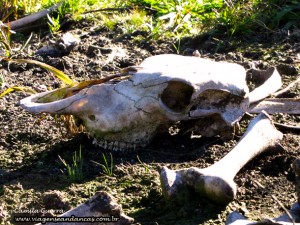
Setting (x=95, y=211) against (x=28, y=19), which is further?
(x=28, y=19)

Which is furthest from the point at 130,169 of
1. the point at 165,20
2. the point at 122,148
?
the point at 165,20

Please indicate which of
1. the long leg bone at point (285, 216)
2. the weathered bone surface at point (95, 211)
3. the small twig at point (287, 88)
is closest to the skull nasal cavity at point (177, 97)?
the small twig at point (287, 88)

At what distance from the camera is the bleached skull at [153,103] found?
3432 millimetres

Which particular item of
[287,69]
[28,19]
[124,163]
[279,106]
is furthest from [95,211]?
[28,19]

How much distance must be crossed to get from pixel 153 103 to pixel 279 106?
81 centimetres

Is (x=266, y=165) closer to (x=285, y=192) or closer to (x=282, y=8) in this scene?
(x=285, y=192)

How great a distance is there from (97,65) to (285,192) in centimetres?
203

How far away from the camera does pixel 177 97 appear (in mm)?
3539

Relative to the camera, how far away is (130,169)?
3.35m

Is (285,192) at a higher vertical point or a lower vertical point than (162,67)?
lower

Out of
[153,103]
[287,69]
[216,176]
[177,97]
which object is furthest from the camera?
[287,69]

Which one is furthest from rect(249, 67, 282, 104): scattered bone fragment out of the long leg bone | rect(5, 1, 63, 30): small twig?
rect(5, 1, 63, 30): small twig

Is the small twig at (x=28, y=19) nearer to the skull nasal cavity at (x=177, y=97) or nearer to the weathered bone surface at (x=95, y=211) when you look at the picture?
the skull nasal cavity at (x=177, y=97)

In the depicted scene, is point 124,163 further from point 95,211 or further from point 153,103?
point 95,211
